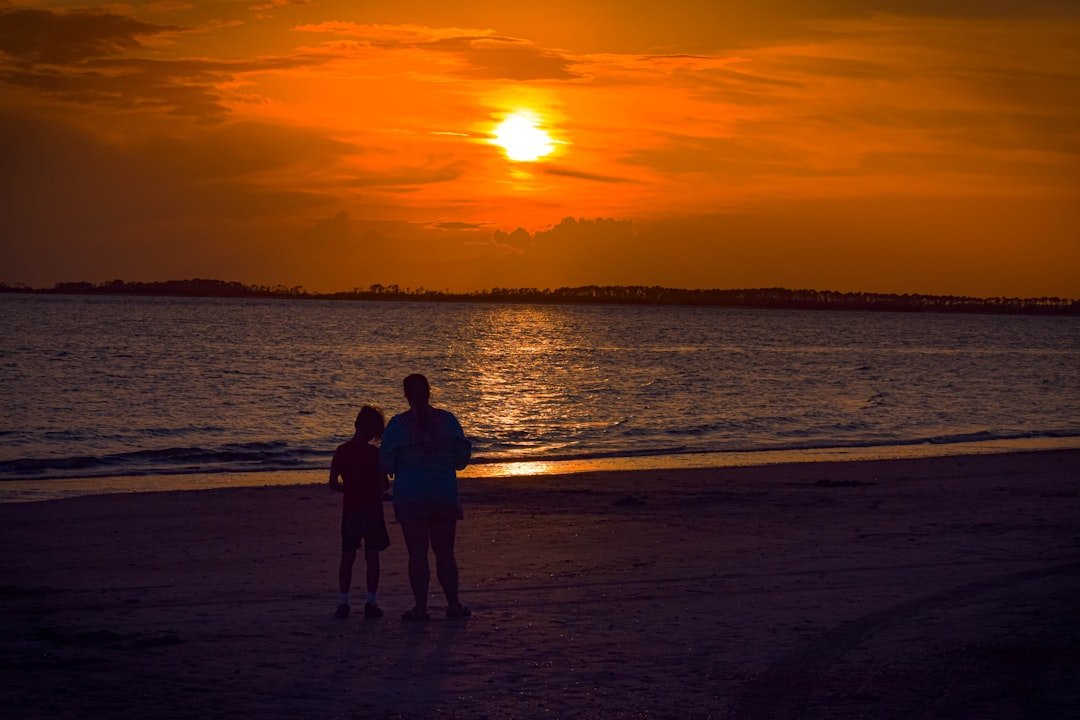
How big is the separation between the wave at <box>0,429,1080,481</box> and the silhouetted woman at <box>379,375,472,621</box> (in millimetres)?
15643

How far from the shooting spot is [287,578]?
1132 centimetres

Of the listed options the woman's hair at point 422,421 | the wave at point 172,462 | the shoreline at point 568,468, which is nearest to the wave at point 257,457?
the wave at point 172,462

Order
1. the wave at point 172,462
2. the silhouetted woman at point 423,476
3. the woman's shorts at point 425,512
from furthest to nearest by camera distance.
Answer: the wave at point 172,462, the woman's shorts at point 425,512, the silhouetted woman at point 423,476

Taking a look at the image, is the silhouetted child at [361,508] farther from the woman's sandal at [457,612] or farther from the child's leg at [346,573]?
the woman's sandal at [457,612]

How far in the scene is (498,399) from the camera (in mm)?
48438

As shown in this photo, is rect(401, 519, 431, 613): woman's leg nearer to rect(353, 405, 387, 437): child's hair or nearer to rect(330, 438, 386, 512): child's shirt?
rect(330, 438, 386, 512): child's shirt

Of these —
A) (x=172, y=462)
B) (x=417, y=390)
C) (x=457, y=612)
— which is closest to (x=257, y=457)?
(x=172, y=462)

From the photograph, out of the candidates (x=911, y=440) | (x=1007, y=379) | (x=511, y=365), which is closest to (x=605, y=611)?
(x=911, y=440)

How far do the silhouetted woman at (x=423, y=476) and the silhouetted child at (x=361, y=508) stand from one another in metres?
0.27

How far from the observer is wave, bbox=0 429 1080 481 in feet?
79.6

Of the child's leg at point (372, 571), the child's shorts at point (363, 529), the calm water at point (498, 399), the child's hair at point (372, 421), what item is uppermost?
the child's hair at point (372, 421)

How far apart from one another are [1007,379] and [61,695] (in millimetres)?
65507

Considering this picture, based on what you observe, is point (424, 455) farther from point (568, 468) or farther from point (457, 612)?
point (568, 468)

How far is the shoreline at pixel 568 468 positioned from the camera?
20891 millimetres
